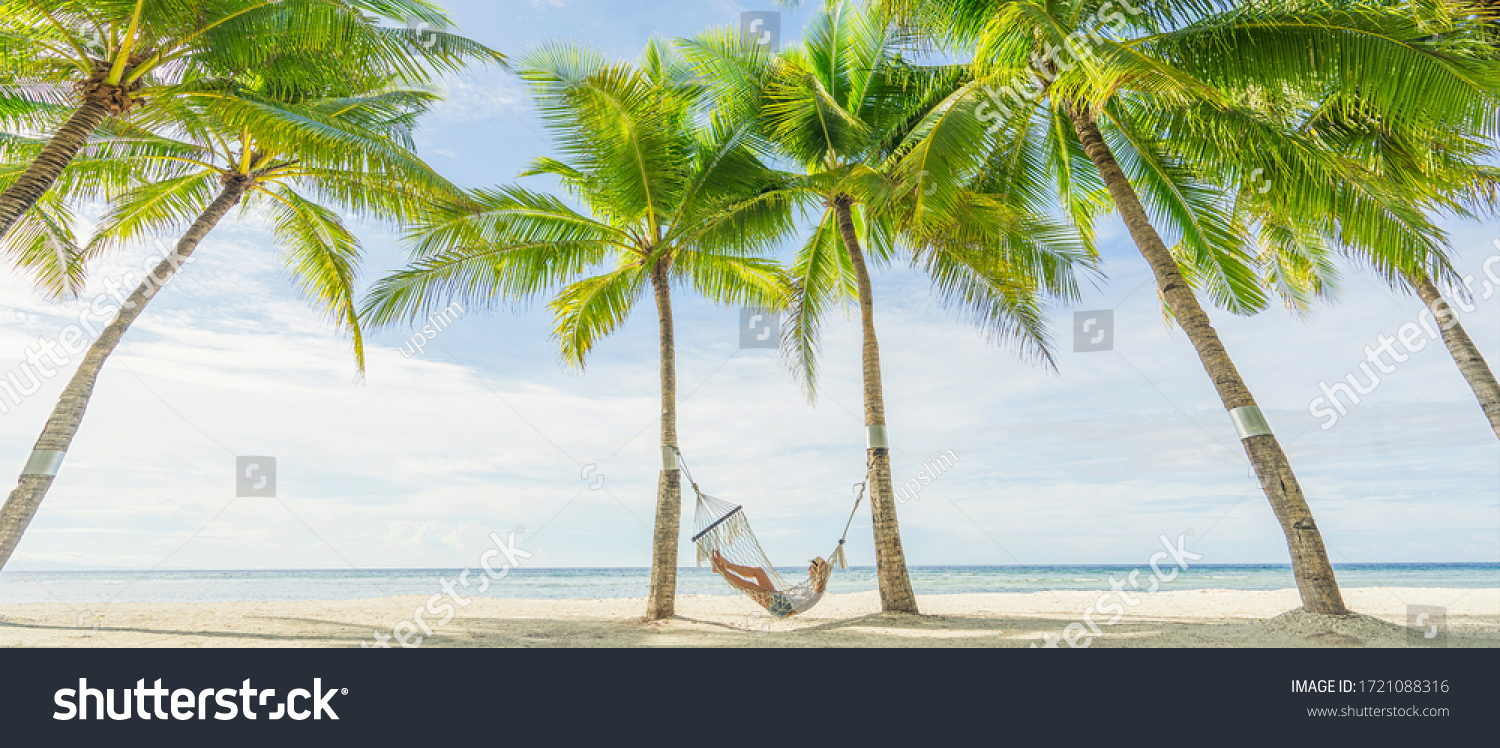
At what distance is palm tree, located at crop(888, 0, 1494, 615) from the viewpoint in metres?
4.91

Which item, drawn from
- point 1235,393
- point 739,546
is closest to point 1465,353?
point 1235,393

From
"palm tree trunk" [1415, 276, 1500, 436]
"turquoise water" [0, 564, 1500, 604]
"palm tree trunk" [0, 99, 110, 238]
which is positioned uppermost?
"palm tree trunk" [0, 99, 110, 238]

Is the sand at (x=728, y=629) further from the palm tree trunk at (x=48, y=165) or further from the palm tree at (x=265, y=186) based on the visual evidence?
the palm tree trunk at (x=48, y=165)

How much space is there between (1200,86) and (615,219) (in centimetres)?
577

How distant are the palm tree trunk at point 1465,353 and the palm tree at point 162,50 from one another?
1011 cm

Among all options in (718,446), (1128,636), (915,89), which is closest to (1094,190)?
(915,89)

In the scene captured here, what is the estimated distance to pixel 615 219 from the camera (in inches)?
Answer: 330

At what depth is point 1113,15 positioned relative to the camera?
6.28 metres

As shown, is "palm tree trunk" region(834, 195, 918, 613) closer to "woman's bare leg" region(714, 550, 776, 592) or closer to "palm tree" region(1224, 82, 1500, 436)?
"woman's bare leg" region(714, 550, 776, 592)

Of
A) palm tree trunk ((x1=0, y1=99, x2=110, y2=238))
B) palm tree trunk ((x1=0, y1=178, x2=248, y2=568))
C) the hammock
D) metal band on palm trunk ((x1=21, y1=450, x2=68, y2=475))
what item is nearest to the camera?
palm tree trunk ((x1=0, y1=99, x2=110, y2=238))

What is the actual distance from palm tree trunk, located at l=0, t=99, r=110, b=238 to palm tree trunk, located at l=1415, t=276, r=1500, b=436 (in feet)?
39.8

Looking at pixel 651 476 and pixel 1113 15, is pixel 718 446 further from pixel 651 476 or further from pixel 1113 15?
pixel 1113 15

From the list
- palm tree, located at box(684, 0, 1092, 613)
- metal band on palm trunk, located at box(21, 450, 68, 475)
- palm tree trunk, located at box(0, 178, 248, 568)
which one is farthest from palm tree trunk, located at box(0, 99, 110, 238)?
palm tree, located at box(684, 0, 1092, 613)

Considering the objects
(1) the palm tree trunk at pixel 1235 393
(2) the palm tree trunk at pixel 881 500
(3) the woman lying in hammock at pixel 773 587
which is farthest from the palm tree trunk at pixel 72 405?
(1) the palm tree trunk at pixel 1235 393
